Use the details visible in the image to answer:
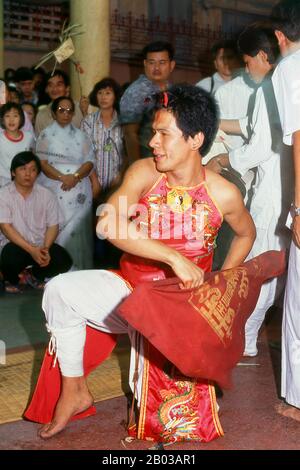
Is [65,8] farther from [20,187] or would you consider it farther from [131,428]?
[131,428]

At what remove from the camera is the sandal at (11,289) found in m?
6.46

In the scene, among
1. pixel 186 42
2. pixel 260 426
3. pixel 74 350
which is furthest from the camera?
pixel 186 42

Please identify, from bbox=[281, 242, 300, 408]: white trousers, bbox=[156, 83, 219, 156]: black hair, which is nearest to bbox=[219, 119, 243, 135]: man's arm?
bbox=[281, 242, 300, 408]: white trousers

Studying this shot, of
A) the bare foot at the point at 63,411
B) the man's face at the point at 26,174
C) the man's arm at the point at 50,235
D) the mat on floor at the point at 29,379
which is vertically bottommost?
the mat on floor at the point at 29,379

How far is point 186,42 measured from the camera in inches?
690

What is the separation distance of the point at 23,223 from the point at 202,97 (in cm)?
371

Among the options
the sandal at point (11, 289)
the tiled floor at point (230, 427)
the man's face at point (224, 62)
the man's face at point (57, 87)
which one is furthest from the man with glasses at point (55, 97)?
the tiled floor at point (230, 427)

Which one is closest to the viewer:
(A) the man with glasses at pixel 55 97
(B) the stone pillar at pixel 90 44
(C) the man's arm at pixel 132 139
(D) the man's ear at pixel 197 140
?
(D) the man's ear at pixel 197 140

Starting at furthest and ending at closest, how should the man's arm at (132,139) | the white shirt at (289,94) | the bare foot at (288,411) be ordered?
the man's arm at (132,139) < the bare foot at (288,411) < the white shirt at (289,94)

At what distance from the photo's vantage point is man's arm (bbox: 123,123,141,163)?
19.8ft

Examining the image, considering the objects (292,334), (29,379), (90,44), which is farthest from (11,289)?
(292,334)

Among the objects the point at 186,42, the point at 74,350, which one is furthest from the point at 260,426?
the point at 186,42

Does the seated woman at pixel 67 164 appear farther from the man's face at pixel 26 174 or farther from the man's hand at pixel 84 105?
the man's hand at pixel 84 105

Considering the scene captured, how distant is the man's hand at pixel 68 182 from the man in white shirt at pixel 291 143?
3.52 metres
